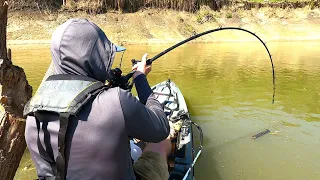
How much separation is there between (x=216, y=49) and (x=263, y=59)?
5445 millimetres

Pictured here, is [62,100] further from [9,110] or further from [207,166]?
[207,166]

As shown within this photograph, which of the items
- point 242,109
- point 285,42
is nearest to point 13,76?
point 242,109

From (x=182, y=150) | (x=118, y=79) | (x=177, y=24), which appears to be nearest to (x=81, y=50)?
(x=118, y=79)

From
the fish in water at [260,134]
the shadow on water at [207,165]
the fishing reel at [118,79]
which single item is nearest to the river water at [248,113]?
the shadow on water at [207,165]

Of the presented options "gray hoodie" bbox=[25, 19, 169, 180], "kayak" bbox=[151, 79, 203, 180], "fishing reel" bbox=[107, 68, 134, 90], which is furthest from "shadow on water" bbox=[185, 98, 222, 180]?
"gray hoodie" bbox=[25, 19, 169, 180]

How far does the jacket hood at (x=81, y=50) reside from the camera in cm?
184

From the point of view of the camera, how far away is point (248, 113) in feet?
27.4

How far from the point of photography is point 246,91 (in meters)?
10.6

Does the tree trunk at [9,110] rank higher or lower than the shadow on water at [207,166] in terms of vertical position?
higher

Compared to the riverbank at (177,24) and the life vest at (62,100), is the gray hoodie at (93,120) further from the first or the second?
the riverbank at (177,24)

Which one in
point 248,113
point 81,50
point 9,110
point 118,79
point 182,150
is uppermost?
point 81,50

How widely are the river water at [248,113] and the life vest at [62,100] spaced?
362 cm

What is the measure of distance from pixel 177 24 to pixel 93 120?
2829cm

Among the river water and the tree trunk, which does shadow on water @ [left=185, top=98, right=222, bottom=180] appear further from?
the tree trunk
